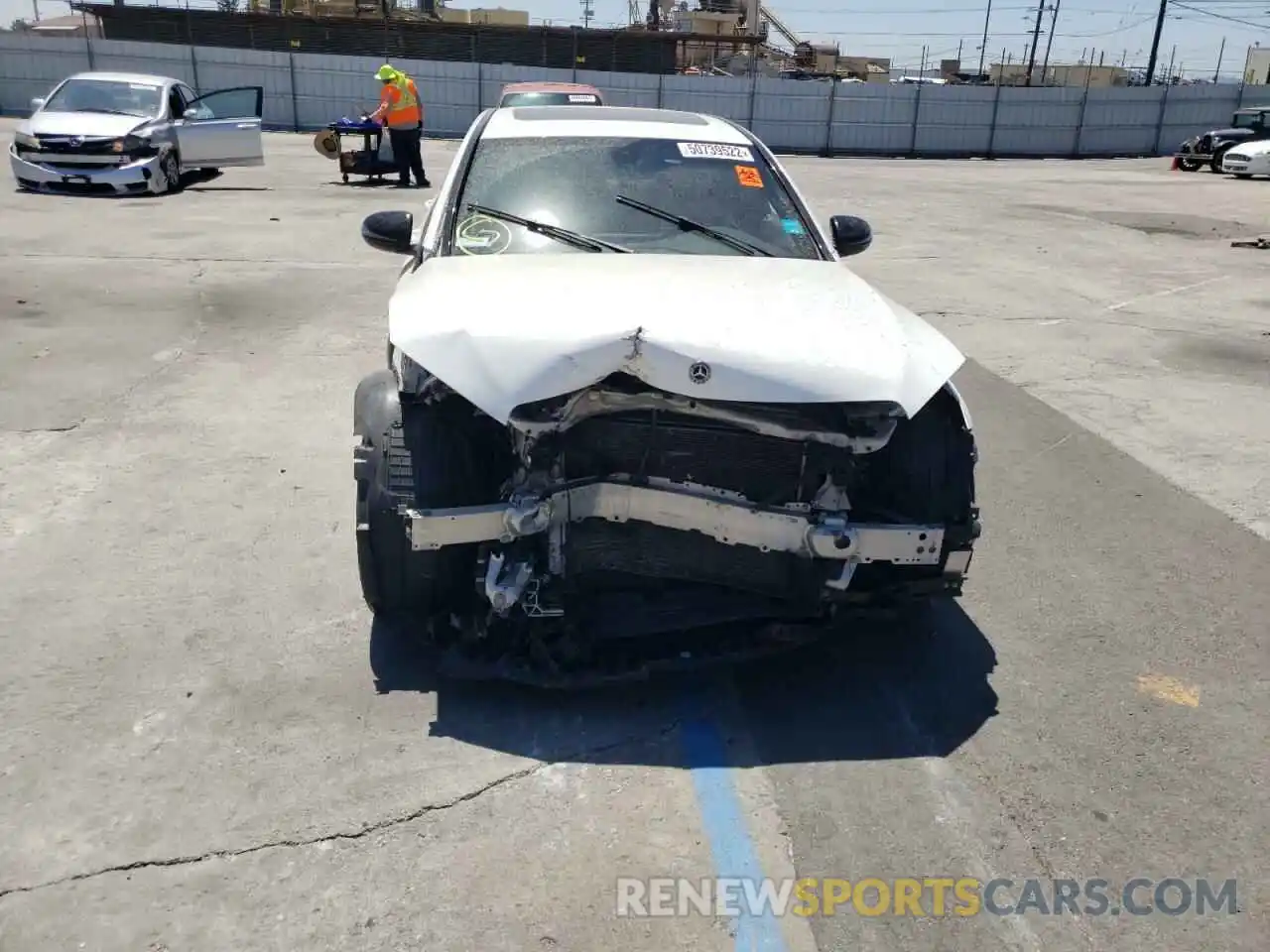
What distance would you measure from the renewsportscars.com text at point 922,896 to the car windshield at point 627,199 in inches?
101

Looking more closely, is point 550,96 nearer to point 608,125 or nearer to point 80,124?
point 80,124

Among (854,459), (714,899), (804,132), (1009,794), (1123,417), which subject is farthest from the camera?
(804,132)

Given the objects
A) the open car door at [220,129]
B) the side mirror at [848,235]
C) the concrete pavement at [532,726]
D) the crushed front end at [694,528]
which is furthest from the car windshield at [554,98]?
the crushed front end at [694,528]

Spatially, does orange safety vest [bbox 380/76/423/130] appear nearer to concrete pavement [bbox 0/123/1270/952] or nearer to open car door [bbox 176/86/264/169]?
open car door [bbox 176/86/264/169]

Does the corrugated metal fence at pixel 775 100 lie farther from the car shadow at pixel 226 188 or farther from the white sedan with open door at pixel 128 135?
the white sedan with open door at pixel 128 135

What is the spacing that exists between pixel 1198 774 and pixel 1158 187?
23.4 metres

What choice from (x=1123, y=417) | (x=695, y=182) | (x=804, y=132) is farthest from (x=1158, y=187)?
(x=695, y=182)

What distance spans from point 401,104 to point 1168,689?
14409mm

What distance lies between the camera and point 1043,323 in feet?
30.6

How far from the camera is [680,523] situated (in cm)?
321

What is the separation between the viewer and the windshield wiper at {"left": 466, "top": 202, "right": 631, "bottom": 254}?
4172 mm

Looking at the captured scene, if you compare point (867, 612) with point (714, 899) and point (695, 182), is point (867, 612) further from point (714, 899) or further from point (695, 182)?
point (695, 182)

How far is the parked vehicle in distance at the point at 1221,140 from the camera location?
26594mm

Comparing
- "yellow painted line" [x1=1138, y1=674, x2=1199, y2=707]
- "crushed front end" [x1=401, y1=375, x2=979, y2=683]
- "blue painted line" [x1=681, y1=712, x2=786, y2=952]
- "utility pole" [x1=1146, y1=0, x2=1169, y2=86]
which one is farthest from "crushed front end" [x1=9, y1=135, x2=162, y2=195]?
"utility pole" [x1=1146, y1=0, x2=1169, y2=86]
